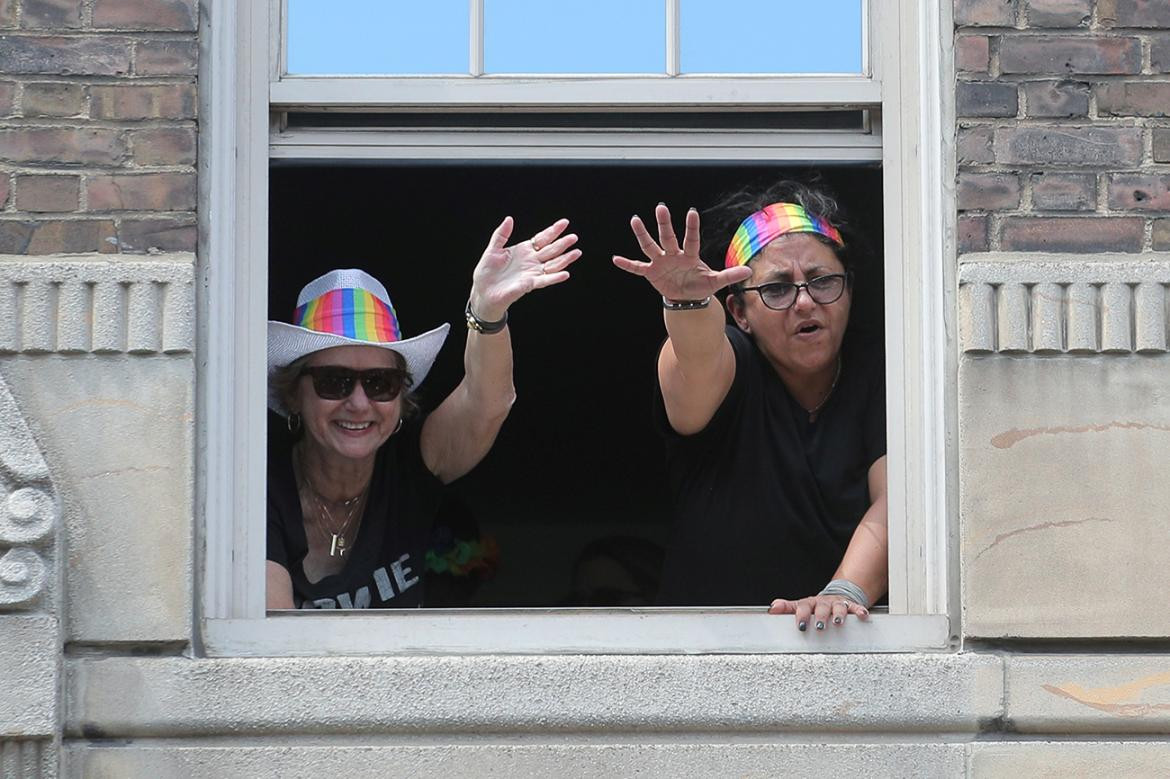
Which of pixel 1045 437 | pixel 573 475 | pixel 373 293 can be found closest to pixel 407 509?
pixel 373 293

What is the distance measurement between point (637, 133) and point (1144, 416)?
1.30 meters

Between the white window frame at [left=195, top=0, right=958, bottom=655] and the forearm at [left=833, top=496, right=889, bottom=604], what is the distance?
0.16 m

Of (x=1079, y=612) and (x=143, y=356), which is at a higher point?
(x=143, y=356)

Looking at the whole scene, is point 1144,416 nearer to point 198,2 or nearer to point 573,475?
point 198,2

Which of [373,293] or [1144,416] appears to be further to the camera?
[373,293]

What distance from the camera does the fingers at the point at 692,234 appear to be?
4186mm

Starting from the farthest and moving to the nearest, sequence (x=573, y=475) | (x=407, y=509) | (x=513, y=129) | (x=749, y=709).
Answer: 1. (x=573, y=475)
2. (x=407, y=509)
3. (x=513, y=129)
4. (x=749, y=709)

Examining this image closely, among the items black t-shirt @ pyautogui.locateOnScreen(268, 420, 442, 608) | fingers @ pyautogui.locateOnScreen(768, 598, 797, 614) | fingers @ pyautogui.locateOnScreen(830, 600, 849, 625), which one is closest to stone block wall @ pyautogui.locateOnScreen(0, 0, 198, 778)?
black t-shirt @ pyautogui.locateOnScreen(268, 420, 442, 608)

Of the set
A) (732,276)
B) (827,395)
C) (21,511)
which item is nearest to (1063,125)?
(732,276)

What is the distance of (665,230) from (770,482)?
967 millimetres

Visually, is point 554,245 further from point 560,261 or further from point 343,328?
point 343,328

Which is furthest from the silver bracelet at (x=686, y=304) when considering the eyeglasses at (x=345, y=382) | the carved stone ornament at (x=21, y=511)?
the carved stone ornament at (x=21, y=511)

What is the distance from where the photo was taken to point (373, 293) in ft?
16.9

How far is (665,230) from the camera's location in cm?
423
